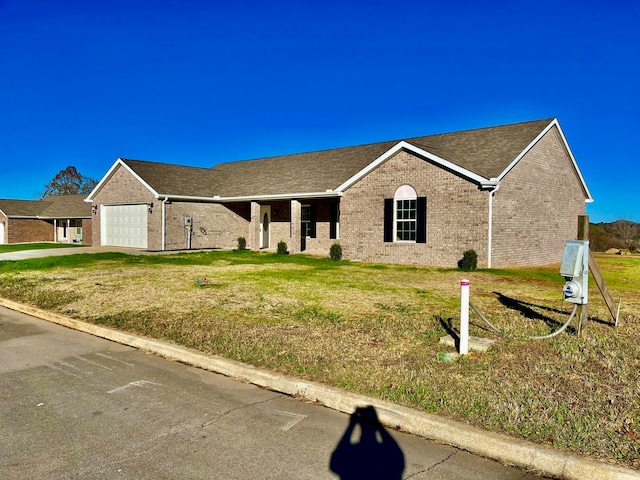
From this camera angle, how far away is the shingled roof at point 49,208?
130 ft

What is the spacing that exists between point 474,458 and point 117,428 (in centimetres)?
300

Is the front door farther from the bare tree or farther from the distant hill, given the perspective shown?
the bare tree

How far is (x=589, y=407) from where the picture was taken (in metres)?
4.18

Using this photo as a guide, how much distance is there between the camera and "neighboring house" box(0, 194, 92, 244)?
3938 centimetres

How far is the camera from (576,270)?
638 cm

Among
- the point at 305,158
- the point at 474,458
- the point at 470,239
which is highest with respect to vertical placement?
the point at 305,158

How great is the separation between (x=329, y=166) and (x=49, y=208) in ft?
98.7

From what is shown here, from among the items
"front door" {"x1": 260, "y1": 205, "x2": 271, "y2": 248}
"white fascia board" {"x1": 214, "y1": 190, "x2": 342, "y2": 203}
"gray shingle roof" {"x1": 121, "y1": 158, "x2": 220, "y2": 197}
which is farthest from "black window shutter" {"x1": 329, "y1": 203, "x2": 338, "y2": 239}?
"gray shingle roof" {"x1": 121, "y1": 158, "x2": 220, "y2": 197}

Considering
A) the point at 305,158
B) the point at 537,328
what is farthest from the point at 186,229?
the point at 537,328

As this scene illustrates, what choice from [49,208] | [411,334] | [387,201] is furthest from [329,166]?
[49,208]

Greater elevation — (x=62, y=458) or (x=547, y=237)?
(x=547, y=237)

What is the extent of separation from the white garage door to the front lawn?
38.6ft

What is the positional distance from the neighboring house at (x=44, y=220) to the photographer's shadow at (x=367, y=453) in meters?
38.8

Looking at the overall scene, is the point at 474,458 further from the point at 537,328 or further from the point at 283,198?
the point at 283,198
